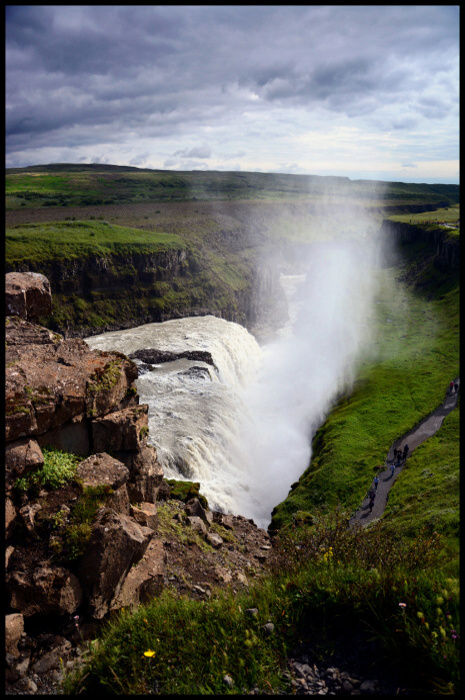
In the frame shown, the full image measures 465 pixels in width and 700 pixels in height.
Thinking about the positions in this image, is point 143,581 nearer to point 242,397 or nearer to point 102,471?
point 102,471

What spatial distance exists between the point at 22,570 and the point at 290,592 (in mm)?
7953

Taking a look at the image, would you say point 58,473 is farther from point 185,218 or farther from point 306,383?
point 185,218

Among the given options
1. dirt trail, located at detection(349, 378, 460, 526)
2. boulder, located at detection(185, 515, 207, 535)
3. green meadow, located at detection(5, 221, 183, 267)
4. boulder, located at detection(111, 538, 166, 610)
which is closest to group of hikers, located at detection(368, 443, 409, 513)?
dirt trail, located at detection(349, 378, 460, 526)

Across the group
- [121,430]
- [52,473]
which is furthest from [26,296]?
[52,473]

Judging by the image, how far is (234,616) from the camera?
9656 millimetres

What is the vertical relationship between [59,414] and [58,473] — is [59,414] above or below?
above

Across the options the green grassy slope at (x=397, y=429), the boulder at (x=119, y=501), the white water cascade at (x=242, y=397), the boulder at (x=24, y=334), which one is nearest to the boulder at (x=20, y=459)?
the boulder at (x=119, y=501)

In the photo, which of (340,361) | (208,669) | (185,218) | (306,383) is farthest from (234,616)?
(185,218)

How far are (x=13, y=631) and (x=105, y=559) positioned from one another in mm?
2844

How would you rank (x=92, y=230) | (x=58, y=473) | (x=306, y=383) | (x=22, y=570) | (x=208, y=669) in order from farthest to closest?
(x=92, y=230) < (x=306, y=383) < (x=58, y=473) < (x=22, y=570) < (x=208, y=669)

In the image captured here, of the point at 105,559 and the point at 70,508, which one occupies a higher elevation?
the point at 70,508

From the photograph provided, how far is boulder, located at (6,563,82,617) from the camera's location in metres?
12.2

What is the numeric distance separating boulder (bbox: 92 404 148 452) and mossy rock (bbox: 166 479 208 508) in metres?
12.5

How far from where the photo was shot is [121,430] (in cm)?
1752
